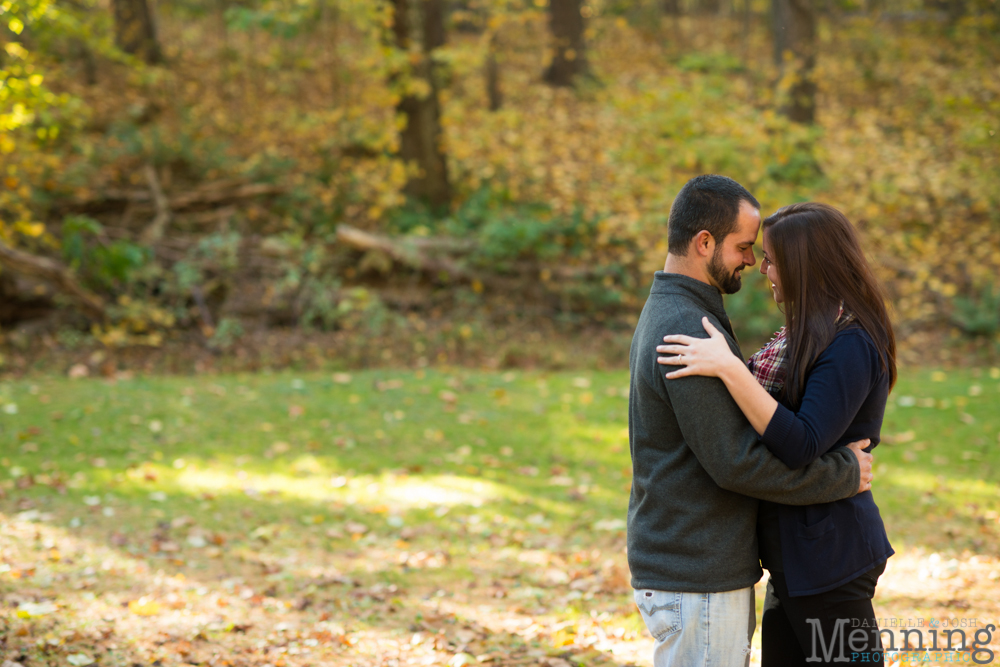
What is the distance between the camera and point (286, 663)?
3982 mm

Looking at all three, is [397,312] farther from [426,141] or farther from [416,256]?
[426,141]

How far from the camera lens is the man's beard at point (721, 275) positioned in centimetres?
250

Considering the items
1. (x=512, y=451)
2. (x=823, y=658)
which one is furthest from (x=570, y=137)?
(x=823, y=658)

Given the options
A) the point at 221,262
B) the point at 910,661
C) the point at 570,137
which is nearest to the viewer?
the point at 910,661

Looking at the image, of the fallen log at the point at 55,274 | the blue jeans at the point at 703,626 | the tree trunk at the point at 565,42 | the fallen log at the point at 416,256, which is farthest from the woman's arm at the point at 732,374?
the tree trunk at the point at 565,42

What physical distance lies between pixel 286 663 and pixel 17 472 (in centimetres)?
467

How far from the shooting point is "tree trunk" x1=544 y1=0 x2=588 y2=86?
19.5 meters

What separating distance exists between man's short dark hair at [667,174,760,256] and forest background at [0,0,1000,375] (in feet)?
20.5

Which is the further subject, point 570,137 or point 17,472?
point 570,137

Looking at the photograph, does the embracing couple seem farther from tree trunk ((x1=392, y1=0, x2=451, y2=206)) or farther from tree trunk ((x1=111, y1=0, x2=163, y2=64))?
tree trunk ((x1=111, y1=0, x2=163, y2=64))

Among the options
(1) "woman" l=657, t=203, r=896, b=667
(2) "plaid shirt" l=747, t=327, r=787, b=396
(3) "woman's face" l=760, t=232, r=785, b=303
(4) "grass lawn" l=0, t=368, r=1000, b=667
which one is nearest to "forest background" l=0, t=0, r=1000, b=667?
(4) "grass lawn" l=0, t=368, r=1000, b=667

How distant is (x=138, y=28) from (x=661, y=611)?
2021 cm

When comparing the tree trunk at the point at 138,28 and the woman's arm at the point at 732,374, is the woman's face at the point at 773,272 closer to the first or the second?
the woman's arm at the point at 732,374

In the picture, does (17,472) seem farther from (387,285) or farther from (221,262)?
(387,285)
